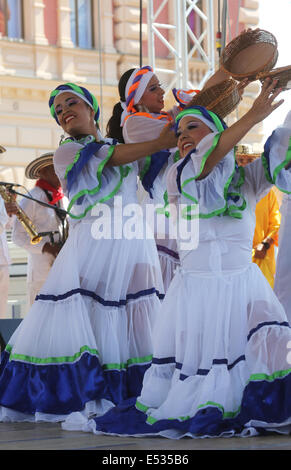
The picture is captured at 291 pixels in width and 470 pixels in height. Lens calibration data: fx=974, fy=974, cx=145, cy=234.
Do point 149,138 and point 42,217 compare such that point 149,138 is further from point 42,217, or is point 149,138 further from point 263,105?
point 42,217

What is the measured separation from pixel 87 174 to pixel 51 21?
11.7 m

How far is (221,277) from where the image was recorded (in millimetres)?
3783

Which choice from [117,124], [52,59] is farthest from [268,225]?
[52,59]

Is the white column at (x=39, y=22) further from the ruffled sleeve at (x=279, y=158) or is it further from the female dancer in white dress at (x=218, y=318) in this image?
the ruffled sleeve at (x=279, y=158)

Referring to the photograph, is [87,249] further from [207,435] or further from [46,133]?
[46,133]

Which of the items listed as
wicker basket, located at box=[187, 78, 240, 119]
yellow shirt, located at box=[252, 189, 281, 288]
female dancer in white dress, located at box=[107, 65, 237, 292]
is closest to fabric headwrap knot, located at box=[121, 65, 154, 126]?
female dancer in white dress, located at box=[107, 65, 237, 292]

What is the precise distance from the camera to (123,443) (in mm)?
3400

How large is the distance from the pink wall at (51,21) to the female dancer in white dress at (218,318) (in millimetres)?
12207

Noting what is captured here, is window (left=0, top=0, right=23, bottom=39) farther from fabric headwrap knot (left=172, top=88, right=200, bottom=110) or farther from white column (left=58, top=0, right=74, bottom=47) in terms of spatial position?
fabric headwrap knot (left=172, top=88, right=200, bottom=110)

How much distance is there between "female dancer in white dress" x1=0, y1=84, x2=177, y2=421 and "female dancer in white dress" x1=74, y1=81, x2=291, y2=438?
1.60 feet

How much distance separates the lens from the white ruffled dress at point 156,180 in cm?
464

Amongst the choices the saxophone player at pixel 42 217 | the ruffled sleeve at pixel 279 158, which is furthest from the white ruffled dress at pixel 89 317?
the saxophone player at pixel 42 217
